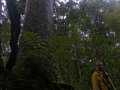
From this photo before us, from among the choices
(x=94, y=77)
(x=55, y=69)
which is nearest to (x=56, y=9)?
(x=94, y=77)

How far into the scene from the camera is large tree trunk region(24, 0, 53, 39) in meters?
5.04

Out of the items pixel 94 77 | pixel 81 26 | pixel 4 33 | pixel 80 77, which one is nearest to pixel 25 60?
pixel 94 77

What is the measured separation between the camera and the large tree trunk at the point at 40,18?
5035 mm

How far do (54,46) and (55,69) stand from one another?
0.54 metres

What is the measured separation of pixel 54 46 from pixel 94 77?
316cm

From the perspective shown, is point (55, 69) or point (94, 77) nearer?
point (55, 69)

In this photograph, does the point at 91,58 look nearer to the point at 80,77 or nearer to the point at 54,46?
the point at 80,77

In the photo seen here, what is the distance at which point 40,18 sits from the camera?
16.9ft

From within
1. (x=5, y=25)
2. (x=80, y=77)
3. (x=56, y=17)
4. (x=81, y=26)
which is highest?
(x=56, y=17)

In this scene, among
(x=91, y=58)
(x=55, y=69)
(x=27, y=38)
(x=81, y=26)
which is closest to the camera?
(x=27, y=38)

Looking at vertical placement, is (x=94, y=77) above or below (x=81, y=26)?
below

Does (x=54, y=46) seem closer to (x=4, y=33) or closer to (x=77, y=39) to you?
(x=4, y=33)

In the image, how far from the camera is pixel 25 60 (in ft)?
13.5

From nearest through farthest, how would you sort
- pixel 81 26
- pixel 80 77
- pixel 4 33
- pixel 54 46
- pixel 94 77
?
pixel 54 46 < pixel 94 77 < pixel 4 33 < pixel 80 77 < pixel 81 26
